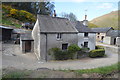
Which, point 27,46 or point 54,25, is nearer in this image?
point 54,25

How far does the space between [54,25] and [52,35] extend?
2.31m

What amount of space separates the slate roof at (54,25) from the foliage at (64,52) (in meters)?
3.00

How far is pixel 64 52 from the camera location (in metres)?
16.1

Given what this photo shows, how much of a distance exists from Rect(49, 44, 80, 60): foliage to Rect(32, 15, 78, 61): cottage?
727 mm

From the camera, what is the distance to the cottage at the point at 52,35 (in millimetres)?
15219

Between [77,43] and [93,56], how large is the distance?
378 cm

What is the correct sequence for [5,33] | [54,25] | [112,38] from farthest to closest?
[112,38] → [5,33] → [54,25]

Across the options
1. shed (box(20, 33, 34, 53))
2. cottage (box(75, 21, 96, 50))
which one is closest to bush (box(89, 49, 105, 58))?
cottage (box(75, 21, 96, 50))

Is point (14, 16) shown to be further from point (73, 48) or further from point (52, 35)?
point (73, 48)

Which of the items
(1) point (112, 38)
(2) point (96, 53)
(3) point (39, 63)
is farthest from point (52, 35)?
(1) point (112, 38)

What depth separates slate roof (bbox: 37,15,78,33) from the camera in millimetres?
15818

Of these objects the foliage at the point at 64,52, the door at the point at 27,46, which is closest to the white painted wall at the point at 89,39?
the foliage at the point at 64,52

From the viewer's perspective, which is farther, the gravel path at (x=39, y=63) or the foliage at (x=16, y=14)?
the foliage at (x=16, y=14)

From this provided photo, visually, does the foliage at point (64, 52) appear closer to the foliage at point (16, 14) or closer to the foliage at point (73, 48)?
the foliage at point (73, 48)
